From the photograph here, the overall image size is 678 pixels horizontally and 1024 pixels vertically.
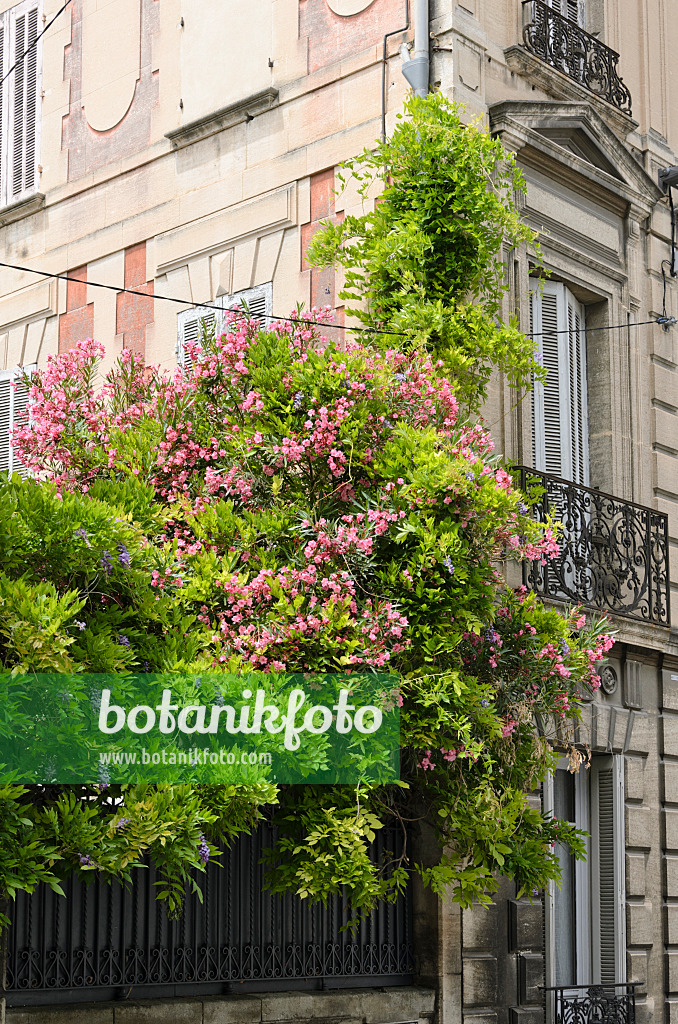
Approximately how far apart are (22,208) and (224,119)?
9.63 ft

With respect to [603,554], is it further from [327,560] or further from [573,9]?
[573,9]

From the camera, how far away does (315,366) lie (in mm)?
9758

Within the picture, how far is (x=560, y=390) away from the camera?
13.4 meters

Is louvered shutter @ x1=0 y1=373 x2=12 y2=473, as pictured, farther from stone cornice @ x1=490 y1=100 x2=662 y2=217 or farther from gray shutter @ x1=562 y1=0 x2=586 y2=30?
gray shutter @ x1=562 y1=0 x2=586 y2=30

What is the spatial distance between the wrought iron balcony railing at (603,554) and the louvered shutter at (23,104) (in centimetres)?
675

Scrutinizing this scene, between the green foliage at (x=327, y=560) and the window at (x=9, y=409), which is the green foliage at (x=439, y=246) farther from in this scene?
the window at (x=9, y=409)

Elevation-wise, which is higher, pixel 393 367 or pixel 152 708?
pixel 393 367

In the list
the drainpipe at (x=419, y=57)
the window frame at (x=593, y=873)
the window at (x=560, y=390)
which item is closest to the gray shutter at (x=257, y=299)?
the drainpipe at (x=419, y=57)

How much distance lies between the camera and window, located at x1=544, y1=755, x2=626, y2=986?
12398mm

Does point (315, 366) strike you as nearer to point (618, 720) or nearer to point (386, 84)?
point (386, 84)

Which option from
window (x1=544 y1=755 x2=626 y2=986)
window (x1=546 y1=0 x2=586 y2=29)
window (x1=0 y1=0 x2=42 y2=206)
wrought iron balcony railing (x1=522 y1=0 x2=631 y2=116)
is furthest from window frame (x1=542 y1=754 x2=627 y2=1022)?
window (x1=0 y1=0 x2=42 y2=206)

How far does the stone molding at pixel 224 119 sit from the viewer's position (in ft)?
A: 44.0

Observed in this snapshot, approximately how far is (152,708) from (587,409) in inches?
269

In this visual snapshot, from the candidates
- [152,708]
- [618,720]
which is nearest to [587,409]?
[618,720]
